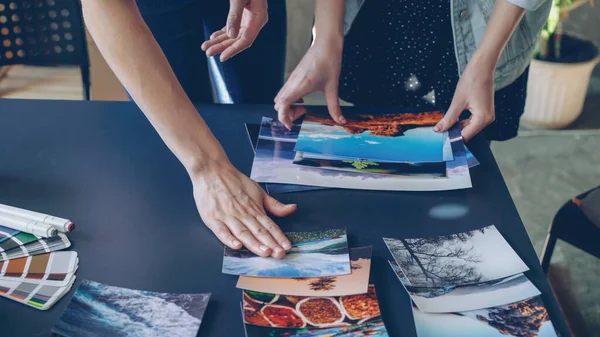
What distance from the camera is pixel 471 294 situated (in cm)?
81

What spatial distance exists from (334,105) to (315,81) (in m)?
0.07

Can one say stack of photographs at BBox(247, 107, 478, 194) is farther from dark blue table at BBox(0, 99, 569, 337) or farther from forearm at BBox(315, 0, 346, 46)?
forearm at BBox(315, 0, 346, 46)

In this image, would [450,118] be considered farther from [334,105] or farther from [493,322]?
[493,322]

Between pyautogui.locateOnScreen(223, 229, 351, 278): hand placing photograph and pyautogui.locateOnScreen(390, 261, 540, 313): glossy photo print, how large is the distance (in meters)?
0.09

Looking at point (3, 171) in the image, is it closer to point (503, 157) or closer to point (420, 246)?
point (420, 246)

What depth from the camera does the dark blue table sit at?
817 mm

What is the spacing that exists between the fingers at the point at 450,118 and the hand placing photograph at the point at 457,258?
0.27 metres

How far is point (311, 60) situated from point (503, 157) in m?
1.56

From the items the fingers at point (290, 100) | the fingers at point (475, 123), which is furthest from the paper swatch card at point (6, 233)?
the fingers at point (475, 123)

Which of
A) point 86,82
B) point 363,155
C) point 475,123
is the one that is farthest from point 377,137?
point 86,82

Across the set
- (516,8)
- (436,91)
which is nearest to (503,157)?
(436,91)

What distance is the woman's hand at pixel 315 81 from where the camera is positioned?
3.92 feet

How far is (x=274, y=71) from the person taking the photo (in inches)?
56.2

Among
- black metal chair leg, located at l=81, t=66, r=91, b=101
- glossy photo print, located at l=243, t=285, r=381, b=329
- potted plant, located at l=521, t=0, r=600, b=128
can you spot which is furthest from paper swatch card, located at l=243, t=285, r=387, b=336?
potted plant, located at l=521, t=0, r=600, b=128
